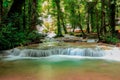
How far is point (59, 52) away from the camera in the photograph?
13.4 m

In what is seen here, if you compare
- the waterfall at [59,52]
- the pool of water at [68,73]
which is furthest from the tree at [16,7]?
the pool of water at [68,73]

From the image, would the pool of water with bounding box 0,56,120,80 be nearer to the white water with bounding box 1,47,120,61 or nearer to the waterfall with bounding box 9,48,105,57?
the white water with bounding box 1,47,120,61

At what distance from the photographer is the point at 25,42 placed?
15.1 m

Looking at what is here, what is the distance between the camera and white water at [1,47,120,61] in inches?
489

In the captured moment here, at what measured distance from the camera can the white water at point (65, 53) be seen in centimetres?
1243

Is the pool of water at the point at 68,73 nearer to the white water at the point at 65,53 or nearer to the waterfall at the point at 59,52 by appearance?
the white water at the point at 65,53

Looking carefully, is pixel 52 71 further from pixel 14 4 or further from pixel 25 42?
pixel 14 4

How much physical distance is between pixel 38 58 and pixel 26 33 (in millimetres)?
4044

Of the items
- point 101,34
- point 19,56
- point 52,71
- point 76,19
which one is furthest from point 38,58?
point 76,19

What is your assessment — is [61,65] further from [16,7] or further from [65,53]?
[16,7]

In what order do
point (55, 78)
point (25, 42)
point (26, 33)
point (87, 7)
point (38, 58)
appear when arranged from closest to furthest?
point (55, 78), point (38, 58), point (25, 42), point (26, 33), point (87, 7)

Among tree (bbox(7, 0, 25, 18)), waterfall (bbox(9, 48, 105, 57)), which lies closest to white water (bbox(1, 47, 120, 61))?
waterfall (bbox(9, 48, 105, 57))

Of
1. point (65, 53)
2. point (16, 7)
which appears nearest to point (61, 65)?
point (65, 53)

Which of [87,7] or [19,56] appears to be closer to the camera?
[19,56]
